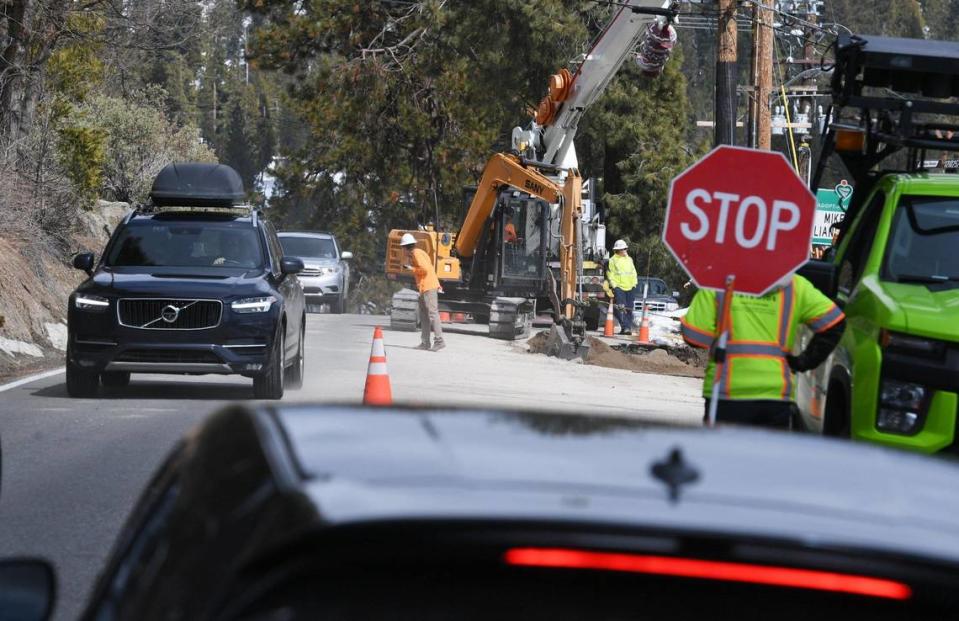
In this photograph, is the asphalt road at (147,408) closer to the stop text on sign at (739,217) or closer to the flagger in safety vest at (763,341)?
the flagger in safety vest at (763,341)

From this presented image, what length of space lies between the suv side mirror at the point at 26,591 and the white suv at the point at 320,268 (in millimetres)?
35314

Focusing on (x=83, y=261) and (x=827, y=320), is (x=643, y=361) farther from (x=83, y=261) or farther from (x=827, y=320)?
(x=827, y=320)

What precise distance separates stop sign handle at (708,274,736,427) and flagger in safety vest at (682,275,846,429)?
67mm

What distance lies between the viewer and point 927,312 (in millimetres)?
9219

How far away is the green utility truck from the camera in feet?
29.8

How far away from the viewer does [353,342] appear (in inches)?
1054

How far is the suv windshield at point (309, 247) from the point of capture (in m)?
40.0

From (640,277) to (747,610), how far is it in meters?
49.5

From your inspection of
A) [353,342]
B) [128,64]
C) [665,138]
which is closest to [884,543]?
[353,342]

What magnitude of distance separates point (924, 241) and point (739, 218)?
5.04ft

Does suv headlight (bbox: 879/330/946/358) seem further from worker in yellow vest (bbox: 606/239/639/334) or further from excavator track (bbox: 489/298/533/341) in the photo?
worker in yellow vest (bbox: 606/239/639/334)

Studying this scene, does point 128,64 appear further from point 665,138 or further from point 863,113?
point 863,113

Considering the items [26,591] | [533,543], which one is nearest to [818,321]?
[26,591]

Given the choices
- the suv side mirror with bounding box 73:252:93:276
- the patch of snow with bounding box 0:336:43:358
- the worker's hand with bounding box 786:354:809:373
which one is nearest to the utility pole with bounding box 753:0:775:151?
the patch of snow with bounding box 0:336:43:358
